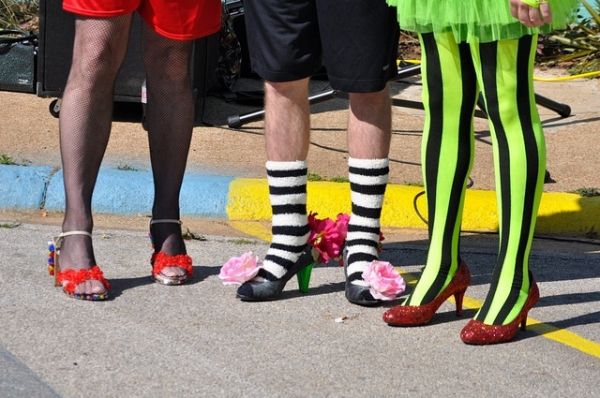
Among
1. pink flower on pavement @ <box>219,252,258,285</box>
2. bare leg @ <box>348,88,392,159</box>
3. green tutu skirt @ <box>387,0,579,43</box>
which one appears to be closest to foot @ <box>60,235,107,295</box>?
pink flower on pavement @ <box>219,252,258,285</box>

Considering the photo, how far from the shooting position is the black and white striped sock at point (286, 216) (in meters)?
4.55

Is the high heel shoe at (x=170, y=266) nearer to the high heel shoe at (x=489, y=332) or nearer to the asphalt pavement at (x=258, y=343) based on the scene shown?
the asphalt pavement at (x=258, y=343)

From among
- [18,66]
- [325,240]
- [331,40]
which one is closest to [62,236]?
[325,240]

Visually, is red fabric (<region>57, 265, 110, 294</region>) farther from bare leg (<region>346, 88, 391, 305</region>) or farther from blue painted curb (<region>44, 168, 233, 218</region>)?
blue painted curb (<region>44, 168, 233, 218</region>)

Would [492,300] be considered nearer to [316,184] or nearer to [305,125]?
[305,125]

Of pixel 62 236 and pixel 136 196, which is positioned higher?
pixel 62 236

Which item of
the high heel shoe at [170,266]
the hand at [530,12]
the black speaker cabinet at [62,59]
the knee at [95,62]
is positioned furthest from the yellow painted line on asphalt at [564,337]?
the black speaker cabinet at [62,59]

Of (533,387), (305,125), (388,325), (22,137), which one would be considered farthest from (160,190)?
(22,137)

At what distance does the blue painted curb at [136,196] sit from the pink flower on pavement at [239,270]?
139cm

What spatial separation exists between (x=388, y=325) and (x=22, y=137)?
3.14m

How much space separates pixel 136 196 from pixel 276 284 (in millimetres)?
1498

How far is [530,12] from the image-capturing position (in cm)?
381

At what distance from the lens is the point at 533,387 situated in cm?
377

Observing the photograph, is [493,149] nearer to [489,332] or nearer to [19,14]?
[489,332]
